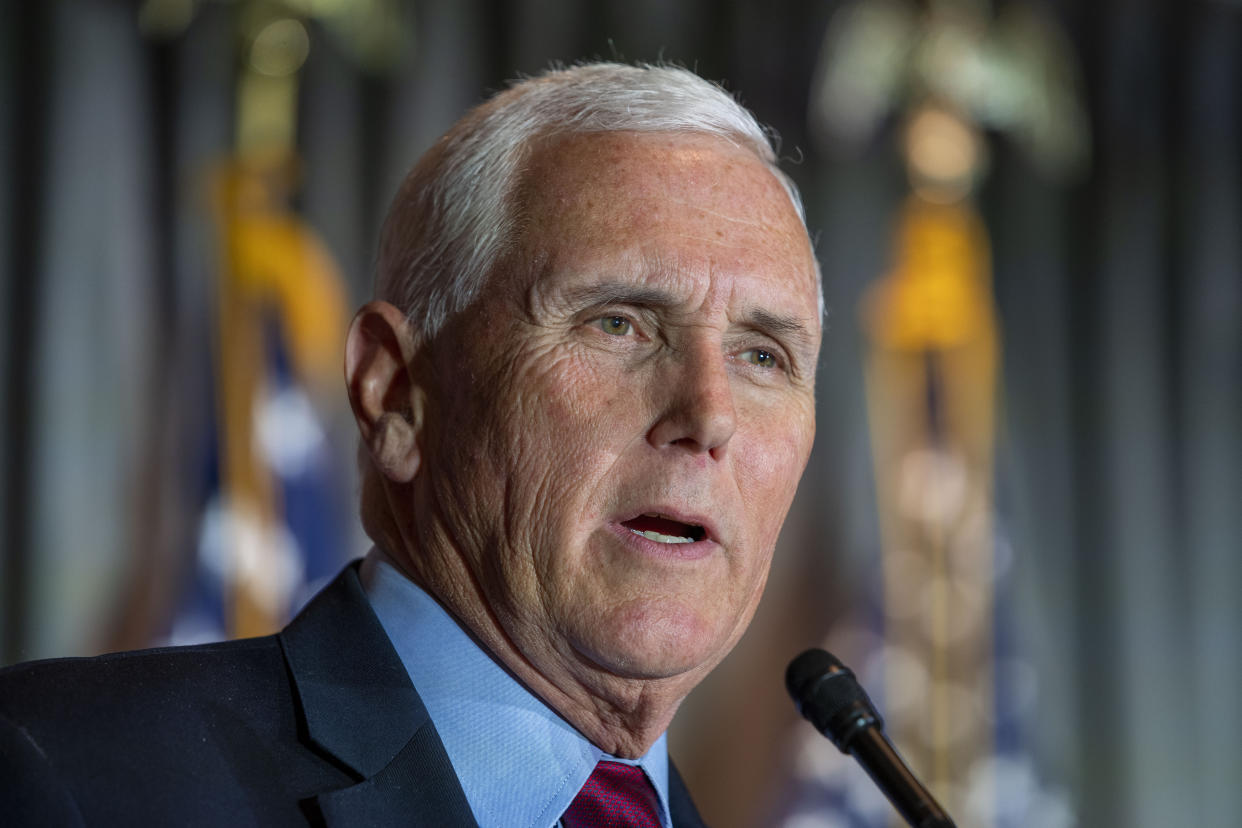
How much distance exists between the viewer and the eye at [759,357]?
4.84 ft

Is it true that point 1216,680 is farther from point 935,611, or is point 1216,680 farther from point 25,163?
point 25,163

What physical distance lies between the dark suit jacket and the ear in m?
0.20

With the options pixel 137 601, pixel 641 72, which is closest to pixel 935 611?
pixel 137 601

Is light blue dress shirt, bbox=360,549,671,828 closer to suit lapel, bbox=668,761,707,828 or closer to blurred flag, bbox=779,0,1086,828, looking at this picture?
suit lapel, bbox=668,761,707,828

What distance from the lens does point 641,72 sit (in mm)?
1578

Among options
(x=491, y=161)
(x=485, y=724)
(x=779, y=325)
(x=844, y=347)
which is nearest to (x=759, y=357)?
(x=779, y=325)

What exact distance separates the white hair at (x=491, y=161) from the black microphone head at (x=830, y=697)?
576mm

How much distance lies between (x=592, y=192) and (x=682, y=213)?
0.35 feet

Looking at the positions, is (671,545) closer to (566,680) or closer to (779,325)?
(566,680)

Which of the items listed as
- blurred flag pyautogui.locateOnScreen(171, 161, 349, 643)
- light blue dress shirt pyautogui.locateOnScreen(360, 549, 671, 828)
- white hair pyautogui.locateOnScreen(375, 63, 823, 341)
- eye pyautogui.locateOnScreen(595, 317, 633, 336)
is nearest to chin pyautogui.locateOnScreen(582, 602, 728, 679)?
light blue dress shirt pyautogui.locateOnScreen(360, 549, 671, 828)

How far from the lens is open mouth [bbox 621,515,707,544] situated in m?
1.33

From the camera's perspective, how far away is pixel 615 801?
135 cm

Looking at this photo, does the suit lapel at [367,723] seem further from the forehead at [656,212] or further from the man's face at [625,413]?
the forehead at [656,212]

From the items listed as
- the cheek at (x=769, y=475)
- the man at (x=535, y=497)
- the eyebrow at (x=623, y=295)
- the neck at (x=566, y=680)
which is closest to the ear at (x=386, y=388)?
the man at (x=535, y=497)
